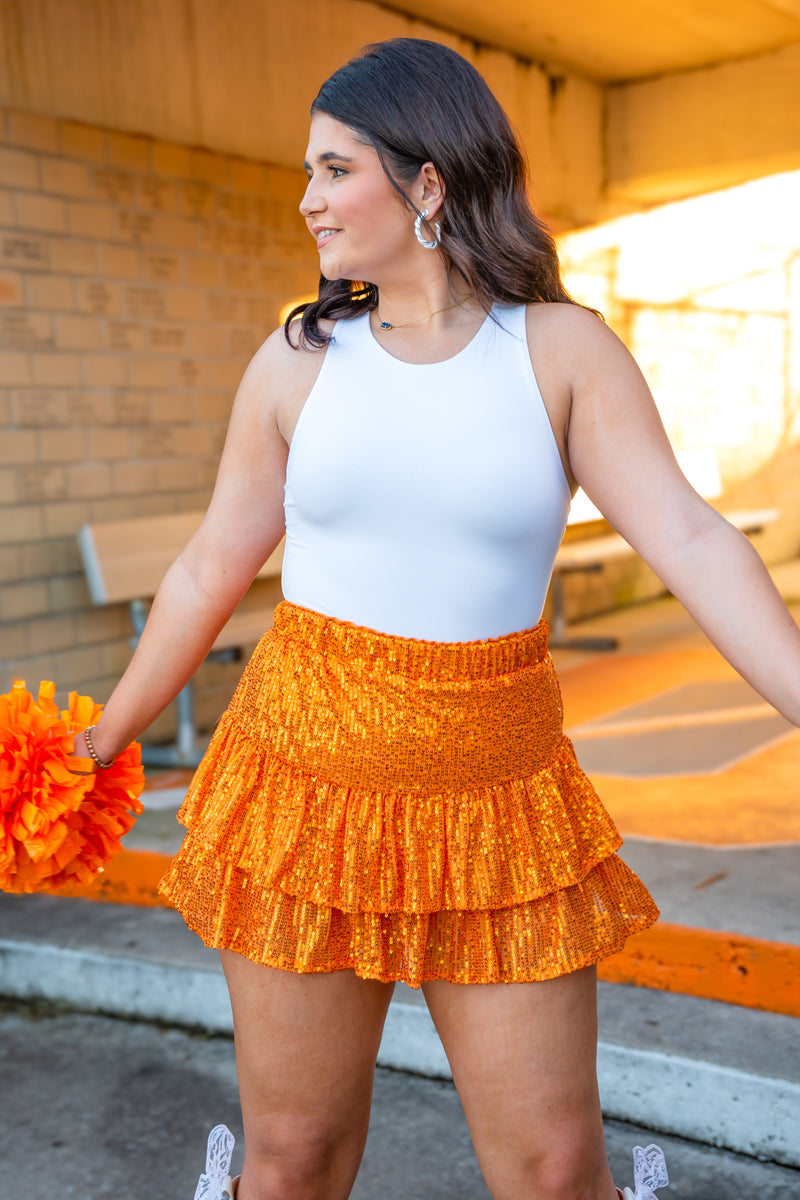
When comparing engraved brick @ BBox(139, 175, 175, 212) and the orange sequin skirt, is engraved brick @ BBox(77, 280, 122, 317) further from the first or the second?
the orange sequin skirt

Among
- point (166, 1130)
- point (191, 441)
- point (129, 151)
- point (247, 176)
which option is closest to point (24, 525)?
point (191, 441)

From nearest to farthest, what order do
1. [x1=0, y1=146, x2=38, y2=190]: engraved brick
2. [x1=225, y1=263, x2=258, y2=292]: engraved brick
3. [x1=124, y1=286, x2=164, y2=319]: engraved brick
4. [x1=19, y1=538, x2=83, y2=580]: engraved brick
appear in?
[x1=0, y1=146, x2=38, y2=190]: engraved brick
[x1=19, y1=538, x2=83, y2=580]: engraved brick
[x1=124, y1=286, x2=164, y2=319]: engraved brick
[x1=225, y1=263, x2=258, y2=292]: engraved brick

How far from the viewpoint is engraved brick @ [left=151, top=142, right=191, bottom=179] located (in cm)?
536

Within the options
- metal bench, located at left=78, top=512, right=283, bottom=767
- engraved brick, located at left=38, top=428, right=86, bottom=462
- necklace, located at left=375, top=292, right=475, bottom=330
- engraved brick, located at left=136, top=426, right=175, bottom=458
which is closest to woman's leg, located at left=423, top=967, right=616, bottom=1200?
necklace, located at left=375, top=292, right=475, bottom=330

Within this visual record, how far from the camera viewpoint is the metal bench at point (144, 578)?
5.04 metres

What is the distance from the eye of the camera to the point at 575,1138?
148 centimetres

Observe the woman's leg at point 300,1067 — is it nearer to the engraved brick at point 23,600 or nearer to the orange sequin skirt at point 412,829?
the orange sequin skirt at point 412,829

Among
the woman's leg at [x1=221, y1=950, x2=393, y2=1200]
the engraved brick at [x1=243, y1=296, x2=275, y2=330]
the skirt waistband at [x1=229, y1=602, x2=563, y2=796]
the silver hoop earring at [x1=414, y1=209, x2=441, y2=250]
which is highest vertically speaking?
the engraved brick at [x1=243, y1=296, x2=275, y2=330]

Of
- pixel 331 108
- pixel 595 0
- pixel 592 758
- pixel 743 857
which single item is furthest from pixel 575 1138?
pixel 595 0

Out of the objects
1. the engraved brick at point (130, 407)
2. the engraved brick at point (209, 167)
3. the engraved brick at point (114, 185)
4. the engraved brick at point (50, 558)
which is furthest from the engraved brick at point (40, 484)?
the engraved brick at point (209, 167)

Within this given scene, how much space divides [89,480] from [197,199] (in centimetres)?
136

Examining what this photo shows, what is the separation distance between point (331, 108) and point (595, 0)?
19.8ft

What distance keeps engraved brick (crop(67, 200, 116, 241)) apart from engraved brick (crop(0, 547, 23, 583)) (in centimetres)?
103

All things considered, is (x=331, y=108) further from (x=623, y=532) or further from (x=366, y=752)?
(x=366, y=752)
